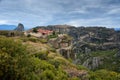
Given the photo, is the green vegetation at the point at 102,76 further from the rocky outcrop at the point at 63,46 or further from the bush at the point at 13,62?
the bush at the point at 13,62

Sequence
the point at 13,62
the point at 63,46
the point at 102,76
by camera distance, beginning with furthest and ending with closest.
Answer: the point at 63,46, the point at 102,76, the point at 13,62

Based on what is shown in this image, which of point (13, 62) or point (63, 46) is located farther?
point (63, 46)

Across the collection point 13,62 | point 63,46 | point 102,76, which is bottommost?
point 102,76

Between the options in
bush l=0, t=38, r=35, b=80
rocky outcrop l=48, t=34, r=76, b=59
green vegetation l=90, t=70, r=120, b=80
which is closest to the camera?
bush l=0, t=38, r=35, b=80

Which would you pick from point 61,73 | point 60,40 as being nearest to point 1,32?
point 60,40

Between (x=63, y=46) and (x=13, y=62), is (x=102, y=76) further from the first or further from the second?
(x=13, y=62)

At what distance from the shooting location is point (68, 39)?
9619cm

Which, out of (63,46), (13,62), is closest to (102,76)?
(63,46)

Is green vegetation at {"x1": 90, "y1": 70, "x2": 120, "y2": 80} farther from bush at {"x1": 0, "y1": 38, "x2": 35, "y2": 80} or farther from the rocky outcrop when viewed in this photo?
bush at {"x1": 0, "y1": 38, "x2": 35, "y2": 80}

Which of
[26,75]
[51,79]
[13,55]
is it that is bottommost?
[51,79]

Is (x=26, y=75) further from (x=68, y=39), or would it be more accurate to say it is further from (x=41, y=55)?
(x=68, y=39)

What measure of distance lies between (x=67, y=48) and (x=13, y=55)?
52007 millimetres

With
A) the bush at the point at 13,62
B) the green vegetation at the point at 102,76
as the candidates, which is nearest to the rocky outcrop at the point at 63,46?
the green vegetation at the point at 102,76

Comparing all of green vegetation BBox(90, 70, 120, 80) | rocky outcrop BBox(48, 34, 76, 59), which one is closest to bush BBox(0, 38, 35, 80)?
green vegetation BBox(90, 70, 120, 80)
